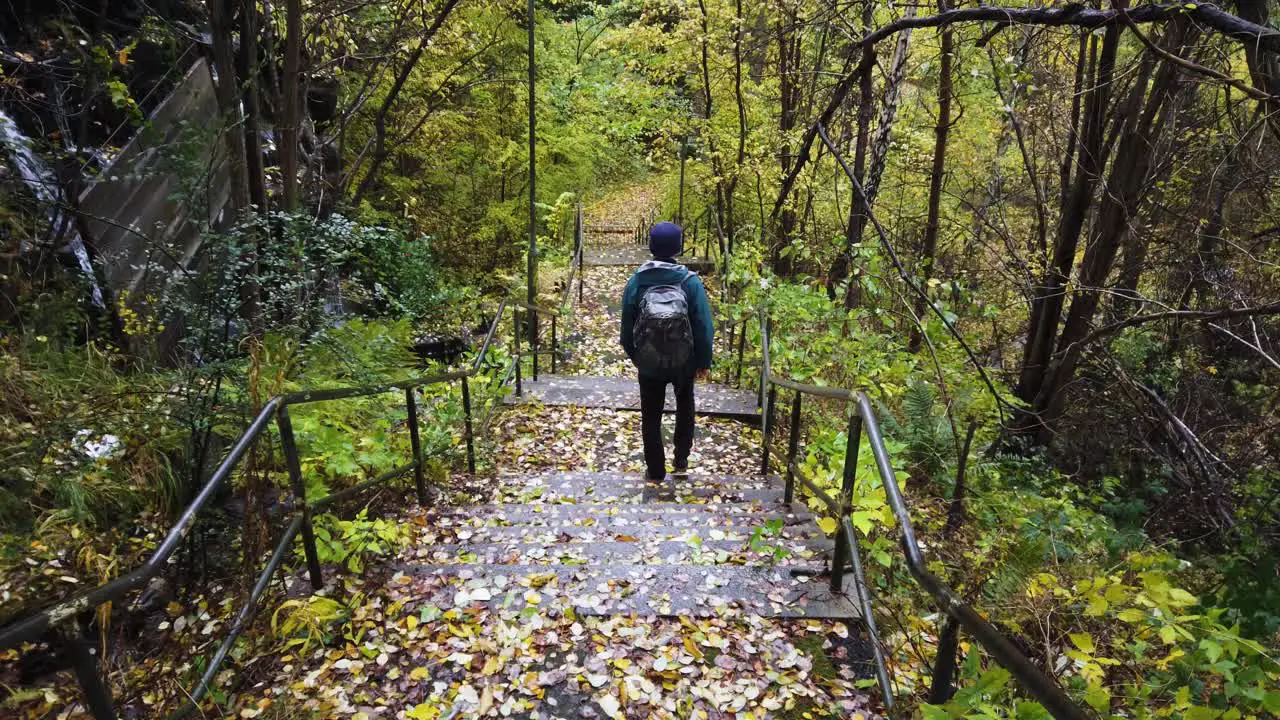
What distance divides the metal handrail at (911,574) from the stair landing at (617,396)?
307 centimetres

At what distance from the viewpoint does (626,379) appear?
9.04 metres

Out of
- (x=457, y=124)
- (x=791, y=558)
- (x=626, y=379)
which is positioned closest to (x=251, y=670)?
(x=791, y=558)

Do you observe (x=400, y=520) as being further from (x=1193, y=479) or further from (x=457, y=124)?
(x=457, y=124)

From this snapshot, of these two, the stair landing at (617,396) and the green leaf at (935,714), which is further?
the stair landing at (617,396)

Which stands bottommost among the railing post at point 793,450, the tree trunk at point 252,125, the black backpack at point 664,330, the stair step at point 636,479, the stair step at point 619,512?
the stair step at point 636,479

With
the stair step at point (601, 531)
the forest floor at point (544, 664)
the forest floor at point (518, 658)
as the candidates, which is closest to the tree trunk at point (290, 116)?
the stair step at point (601, 531)

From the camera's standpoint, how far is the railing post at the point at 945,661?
1835mm

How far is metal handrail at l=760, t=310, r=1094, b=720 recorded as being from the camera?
4.41 ft

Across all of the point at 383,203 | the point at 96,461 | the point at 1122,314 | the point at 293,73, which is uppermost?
the point at 293,73

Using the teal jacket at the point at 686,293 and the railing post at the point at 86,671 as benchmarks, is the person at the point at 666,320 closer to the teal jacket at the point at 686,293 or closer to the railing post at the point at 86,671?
the teal jacket at the point at 686,293

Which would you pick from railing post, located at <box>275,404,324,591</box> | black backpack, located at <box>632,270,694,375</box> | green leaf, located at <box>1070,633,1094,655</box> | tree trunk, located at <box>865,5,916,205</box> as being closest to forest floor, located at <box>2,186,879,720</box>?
railing post, located at <box>275,404,324,591</box>

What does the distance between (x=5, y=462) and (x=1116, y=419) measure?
9404 mm

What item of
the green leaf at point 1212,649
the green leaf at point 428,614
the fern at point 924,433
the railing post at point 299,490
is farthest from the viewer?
the fern at point 924,433

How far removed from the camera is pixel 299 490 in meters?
2.95
